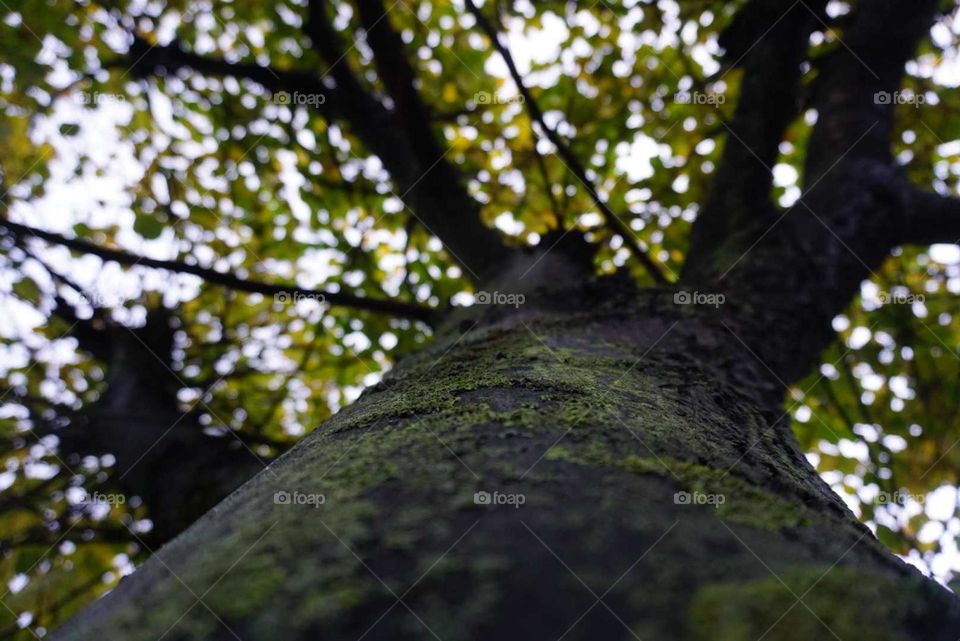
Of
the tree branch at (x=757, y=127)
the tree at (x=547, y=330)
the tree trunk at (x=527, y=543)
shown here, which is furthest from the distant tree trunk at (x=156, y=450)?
the tree branch at (x=757, y=127)

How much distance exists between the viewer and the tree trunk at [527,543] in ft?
1.91

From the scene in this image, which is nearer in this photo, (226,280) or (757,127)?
(226,280)

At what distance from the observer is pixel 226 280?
236 cm

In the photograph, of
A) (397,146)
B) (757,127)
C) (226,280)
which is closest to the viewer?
(226,280)

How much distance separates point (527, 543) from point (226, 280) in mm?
2006

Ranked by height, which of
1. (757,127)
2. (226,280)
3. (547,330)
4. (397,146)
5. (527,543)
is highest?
(397,146)

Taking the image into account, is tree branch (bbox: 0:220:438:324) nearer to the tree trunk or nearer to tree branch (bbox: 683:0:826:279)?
tree branch (bbox: 683:0:826:279)

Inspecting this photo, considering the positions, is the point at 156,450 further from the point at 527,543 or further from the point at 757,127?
the point at 757,127

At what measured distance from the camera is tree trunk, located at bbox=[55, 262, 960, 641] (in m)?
0.58

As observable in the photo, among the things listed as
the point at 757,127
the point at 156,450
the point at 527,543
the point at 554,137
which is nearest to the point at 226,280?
the point at 156,450

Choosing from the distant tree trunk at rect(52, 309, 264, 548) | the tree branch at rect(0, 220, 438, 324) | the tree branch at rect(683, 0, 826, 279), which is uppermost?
the tree branch at rect(683, 0, 826, 279)

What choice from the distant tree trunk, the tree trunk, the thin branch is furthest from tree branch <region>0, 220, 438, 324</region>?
the tree trunk

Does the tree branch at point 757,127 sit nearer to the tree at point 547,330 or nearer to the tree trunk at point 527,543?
the tree at point 547,330

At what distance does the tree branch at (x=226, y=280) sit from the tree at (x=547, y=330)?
0.04 ft
